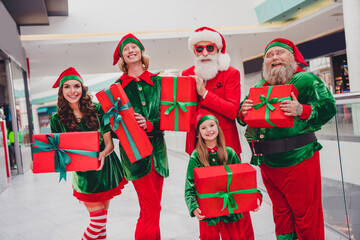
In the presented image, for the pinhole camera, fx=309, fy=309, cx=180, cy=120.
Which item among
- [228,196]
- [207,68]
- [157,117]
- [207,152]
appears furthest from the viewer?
[207,68]

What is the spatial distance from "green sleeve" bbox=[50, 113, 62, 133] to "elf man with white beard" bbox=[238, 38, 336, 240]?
4.32 feet

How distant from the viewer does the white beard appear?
2264 mm

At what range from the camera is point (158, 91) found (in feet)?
7.12

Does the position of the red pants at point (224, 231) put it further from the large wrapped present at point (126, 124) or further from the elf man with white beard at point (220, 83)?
the large wrapped present at point (126, 124)

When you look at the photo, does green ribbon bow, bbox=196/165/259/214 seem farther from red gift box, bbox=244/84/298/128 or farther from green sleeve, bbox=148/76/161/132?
green sleeve, bbox=148/76/161/132

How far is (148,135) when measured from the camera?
7.00ft

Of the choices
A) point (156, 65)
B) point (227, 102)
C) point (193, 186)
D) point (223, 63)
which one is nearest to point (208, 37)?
point (223, 63)

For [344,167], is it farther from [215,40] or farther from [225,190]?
[215,40]

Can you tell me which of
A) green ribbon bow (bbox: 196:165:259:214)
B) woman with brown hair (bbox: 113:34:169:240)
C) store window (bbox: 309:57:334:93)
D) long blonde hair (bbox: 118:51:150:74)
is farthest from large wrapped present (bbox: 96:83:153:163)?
store window (bbox: 309:57:334:93)

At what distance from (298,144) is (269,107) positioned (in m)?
0.35

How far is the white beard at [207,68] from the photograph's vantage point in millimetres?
2264

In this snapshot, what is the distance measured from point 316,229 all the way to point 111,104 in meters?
1.57

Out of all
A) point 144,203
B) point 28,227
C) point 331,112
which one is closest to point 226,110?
point 331,112

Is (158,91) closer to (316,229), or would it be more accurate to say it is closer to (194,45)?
(194,45)
